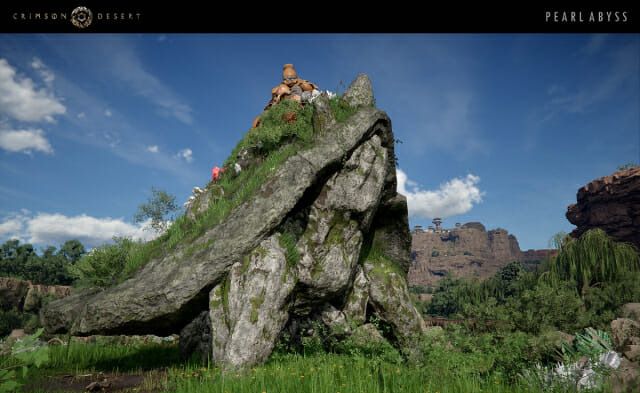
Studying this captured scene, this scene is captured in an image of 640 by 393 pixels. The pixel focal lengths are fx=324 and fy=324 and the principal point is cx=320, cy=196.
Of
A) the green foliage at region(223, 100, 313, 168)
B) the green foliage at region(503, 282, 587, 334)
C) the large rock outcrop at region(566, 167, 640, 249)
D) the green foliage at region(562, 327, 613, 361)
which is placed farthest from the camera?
the large rock outcrop at region(566, 167, 640, 249)

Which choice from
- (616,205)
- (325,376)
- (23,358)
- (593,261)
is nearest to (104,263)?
(325,376)

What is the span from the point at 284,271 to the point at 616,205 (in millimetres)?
79402

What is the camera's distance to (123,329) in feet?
21.0

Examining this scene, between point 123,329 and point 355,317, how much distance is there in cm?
530

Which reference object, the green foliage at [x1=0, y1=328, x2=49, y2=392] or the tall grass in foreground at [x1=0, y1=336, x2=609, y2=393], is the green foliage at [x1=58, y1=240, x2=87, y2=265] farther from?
the green foliage at [x1=0, y1=328, x2=49, y2=392]

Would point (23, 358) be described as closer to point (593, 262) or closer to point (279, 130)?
point (279, 130)

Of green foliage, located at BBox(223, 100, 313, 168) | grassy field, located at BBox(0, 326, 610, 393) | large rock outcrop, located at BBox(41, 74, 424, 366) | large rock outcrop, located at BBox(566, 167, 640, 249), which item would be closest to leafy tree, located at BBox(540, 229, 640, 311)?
large rock outcrop, located at BBox(41, 74, 424, 366)

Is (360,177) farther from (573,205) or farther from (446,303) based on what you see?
(573,205)

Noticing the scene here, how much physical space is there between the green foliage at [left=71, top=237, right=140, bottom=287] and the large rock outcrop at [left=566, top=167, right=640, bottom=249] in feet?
250

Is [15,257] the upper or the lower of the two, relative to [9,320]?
upper

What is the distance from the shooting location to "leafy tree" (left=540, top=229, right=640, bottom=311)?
22.6 metres

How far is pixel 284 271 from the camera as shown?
6.71m
